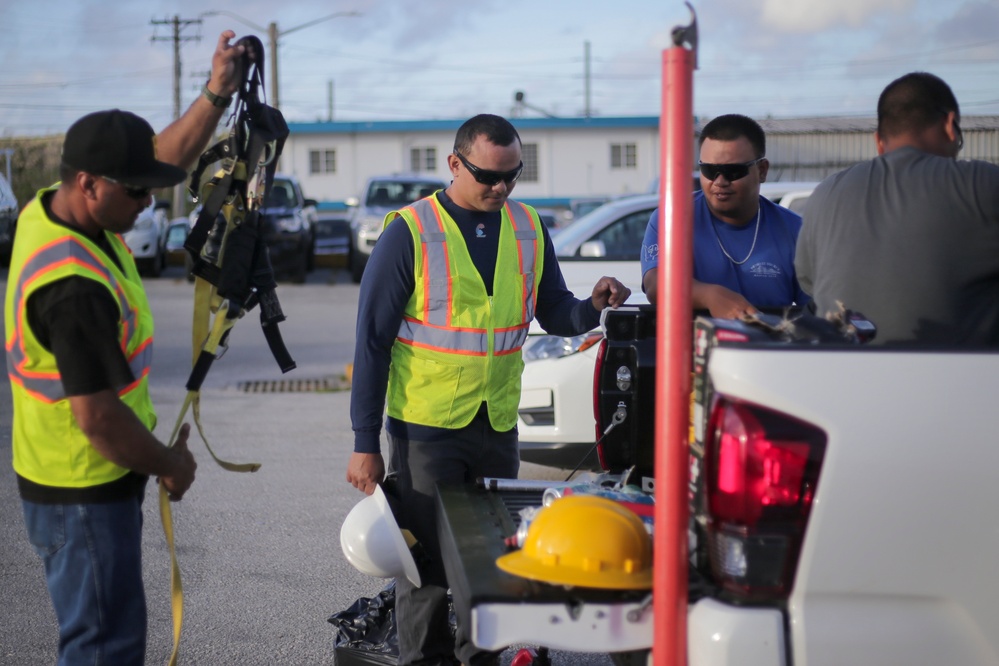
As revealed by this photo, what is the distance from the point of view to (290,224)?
853 inches

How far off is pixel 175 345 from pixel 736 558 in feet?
39.7

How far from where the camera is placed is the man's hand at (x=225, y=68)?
301cm

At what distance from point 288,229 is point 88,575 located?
19.3 meters

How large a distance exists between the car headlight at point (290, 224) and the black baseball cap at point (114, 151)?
19.0 meters

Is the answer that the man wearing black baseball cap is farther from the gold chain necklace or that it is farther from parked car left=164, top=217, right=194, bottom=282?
parked car left=164, top=217, right=194, bottom=282

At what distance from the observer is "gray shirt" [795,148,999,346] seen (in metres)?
2.79

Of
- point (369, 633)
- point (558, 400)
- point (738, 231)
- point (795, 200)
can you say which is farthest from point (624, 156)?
point (369, 633)

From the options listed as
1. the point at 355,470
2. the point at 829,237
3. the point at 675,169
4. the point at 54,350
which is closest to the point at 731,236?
Answer: the point at 829,237

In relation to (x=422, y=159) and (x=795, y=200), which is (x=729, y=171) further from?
(x=422, y=159)

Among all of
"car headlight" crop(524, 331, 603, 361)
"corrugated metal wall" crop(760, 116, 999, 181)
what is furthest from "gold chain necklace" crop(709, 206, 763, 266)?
"corrugated metal wall" crop(760, 116, 999, 181)

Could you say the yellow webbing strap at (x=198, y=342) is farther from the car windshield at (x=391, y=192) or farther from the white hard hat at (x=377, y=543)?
the car windshield at (x=391, y=192)

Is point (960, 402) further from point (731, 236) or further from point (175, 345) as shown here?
point (175, 345)

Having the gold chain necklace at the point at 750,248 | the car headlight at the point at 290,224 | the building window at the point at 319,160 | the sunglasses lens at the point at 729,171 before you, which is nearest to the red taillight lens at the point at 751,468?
the gold chain necklace at the point at 750,248

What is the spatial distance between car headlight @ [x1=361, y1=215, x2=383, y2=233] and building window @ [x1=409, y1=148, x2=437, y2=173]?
22.8m
